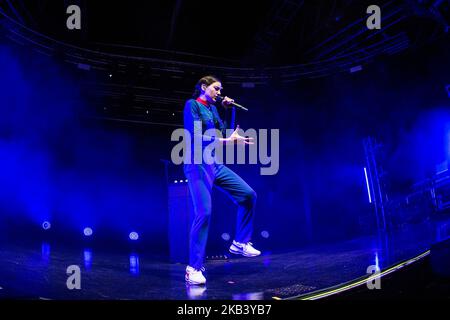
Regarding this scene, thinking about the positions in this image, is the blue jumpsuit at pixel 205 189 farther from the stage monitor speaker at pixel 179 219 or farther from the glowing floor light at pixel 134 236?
the glowing floor light at pixel 134 236

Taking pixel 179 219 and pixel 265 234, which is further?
pixel 265 234

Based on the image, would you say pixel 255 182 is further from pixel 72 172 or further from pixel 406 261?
pixel 406 261

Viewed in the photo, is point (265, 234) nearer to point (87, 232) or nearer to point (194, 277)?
point (87, 232)

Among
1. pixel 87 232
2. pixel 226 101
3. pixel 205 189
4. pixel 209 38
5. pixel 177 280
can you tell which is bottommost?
pixel 177 280

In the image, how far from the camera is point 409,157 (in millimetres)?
8852

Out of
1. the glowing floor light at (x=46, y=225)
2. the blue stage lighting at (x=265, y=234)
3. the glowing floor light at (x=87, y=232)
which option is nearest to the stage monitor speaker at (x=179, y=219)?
the blue stage lighting at (x=265, y=234)

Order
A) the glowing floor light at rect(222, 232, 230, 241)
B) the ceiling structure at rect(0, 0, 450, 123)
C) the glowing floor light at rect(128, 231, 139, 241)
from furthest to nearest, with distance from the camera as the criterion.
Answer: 1. the glowing floor light at rect(128, 231, 139, 241)
2. the ceiling structure at rect(0, 0, 450, 123)
3. the glowing floor light at rect(222, 232, 230, 241)

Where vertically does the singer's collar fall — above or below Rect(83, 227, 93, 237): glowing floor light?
above

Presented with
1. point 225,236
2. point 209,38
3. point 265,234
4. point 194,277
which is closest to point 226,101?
point 194,277

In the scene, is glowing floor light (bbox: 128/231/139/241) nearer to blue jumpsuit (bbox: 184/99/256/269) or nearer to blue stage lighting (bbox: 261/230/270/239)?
blue stage lighting (bbox: 261/230/270/239)

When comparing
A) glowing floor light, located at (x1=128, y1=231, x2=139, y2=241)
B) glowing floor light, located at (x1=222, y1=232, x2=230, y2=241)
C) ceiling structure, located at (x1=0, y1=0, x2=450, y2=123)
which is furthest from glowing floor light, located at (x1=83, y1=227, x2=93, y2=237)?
glowing floor light, located at (x1=222, y1=232, x2=230, y2=241)

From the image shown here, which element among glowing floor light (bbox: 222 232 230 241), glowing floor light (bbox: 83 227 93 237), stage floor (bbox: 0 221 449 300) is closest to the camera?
stage floor (bbox: 0 221 449 300)
